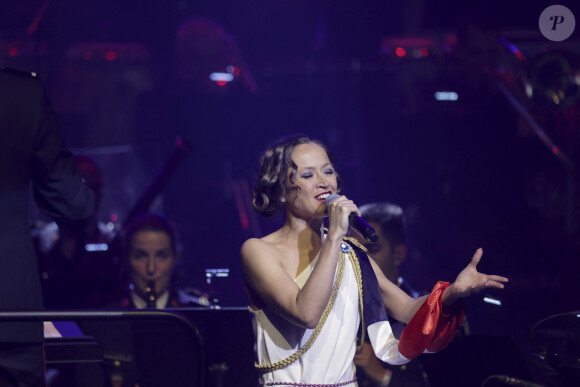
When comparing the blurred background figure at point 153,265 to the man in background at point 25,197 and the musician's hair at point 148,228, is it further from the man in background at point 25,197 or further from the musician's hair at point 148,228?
the man in background at point 25,197

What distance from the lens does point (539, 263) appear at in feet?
19.9

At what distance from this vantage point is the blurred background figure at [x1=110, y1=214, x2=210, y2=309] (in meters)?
4.70

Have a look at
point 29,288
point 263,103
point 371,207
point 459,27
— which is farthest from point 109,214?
point 29,288

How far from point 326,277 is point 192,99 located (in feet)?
18.7

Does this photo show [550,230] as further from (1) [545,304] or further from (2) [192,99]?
(2) [192,99]

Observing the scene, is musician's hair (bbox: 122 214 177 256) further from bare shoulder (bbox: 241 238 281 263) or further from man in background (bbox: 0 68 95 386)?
man in background (bbox: 0 68 95 386)

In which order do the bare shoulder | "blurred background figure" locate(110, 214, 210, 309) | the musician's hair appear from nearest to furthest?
the bare shoulder, "blurred background figure" locate(110, 214, 210, 309), the musician's hair

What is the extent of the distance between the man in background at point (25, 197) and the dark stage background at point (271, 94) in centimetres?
470

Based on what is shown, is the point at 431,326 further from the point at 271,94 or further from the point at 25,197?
the point at 271,94

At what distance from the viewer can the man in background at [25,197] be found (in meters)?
2.14

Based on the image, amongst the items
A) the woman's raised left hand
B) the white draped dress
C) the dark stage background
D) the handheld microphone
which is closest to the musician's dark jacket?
the white draped dress

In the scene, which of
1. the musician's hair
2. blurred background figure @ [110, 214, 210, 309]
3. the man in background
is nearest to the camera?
the man in background

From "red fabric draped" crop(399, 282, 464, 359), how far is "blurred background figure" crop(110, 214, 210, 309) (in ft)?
7.48

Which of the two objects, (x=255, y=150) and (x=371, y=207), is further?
(x=255, y=150)
